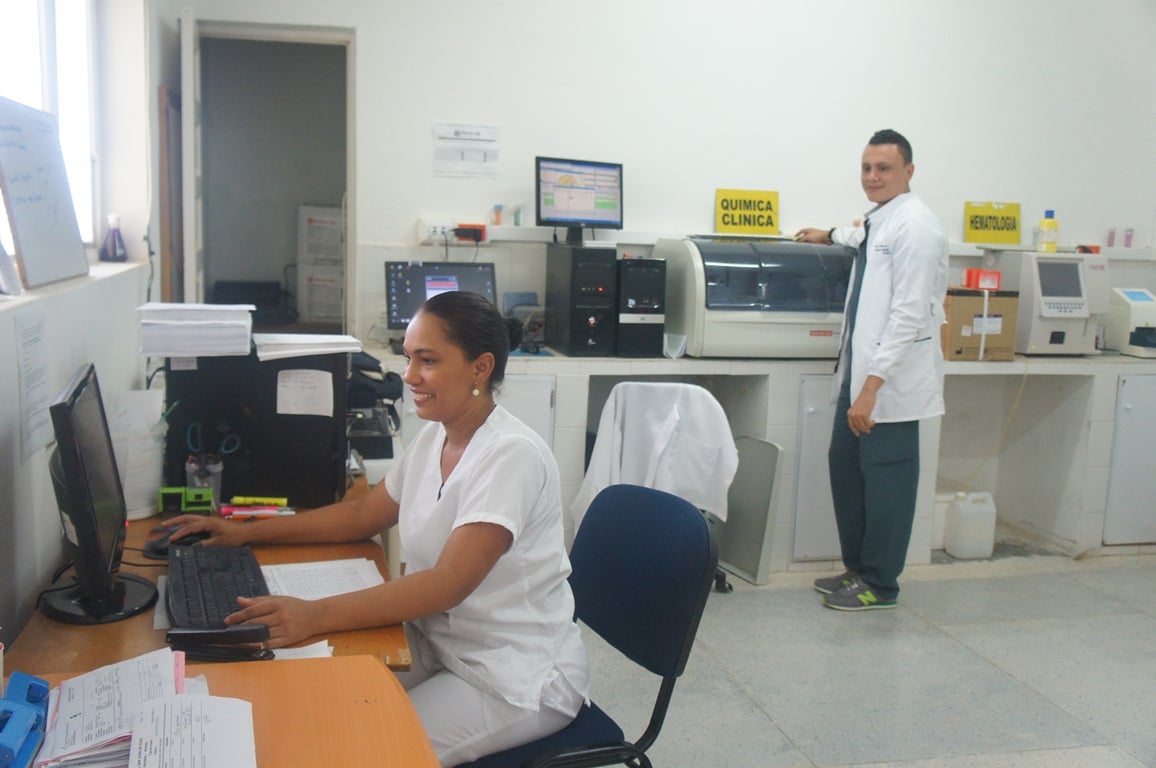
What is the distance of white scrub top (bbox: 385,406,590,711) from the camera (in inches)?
63.9

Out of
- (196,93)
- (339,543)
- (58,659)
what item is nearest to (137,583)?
(58,659)

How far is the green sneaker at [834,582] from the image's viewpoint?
3696 millimetres

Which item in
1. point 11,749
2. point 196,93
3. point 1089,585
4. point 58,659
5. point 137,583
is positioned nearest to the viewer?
point 11,749

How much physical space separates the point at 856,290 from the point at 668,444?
36.2 inches

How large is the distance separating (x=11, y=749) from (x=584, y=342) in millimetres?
2946

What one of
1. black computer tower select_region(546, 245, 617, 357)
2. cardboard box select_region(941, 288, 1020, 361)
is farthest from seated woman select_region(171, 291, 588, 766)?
cardboard box select_region(941, 288, 1020, 361)

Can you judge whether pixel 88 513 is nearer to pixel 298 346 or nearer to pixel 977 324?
pixel 298 346

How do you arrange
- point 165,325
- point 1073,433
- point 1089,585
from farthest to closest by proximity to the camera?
point 1073,433, point 1089,585, point 165,325

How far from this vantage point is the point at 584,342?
378 cm

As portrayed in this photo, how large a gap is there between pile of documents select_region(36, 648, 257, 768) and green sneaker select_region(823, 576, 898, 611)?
283 centimetres

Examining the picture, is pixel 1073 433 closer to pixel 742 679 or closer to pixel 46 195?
pixel 742 679

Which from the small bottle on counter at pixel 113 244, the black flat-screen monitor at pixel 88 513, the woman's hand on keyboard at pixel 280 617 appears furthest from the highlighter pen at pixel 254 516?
the small bottle on counter at pixel 113 244

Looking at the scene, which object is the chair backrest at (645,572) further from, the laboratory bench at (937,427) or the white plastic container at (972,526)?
the white plastic container at (972,526)

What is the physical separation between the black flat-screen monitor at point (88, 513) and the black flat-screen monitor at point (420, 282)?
207cm
